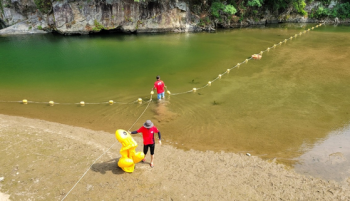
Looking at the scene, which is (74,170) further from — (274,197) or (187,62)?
(187,62)

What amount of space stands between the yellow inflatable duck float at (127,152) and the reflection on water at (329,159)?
15.8 feet

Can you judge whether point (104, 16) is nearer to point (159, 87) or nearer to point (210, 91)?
point (210, 91)

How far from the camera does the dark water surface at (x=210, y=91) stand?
859cm

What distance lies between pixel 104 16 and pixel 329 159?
28.9 meters

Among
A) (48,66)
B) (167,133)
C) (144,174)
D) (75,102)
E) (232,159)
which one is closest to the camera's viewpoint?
(144,174)

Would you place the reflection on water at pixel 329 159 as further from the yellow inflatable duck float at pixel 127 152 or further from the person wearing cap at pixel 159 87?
the person wearing cap at pixel 159 87

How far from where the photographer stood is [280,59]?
18.5m

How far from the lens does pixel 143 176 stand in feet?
21.8

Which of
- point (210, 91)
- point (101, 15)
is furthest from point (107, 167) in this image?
point (101, 15)

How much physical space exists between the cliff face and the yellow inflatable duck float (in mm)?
25917

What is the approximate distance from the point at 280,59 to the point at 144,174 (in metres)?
15.8

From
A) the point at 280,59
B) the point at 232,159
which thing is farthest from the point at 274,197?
the point at 280,59

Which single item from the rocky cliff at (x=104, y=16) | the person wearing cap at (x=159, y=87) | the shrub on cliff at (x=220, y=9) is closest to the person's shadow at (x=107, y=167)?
the person wearing cap at (x=159, y=87)

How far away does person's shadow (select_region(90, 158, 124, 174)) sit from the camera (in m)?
6.79
